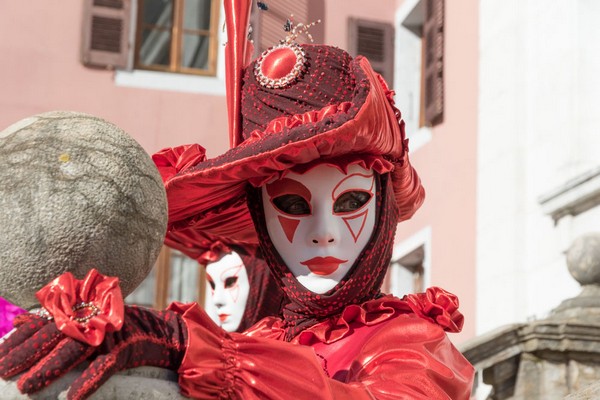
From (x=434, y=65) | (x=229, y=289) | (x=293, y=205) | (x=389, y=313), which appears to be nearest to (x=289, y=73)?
(x=293, y=205)

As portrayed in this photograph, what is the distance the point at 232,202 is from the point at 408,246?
985 centimetres

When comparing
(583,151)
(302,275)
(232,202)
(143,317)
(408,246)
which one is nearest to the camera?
(143,317)

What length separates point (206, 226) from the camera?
17.0 ft

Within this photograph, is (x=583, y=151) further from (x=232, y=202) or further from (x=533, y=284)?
(x=232, y=202)

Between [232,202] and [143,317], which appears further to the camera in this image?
[232,202]

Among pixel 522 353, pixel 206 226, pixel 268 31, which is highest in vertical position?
pixel 268 31

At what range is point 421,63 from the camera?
16.0 m

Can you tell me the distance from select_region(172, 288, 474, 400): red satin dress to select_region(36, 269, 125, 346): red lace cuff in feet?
0.81

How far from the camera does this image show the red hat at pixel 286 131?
450 centimetres

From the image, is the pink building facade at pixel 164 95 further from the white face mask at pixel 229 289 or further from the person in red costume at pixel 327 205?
the person in red costume at pixel 327 205

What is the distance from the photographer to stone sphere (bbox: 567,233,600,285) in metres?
7.72

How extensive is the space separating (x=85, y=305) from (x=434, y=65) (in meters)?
11.6

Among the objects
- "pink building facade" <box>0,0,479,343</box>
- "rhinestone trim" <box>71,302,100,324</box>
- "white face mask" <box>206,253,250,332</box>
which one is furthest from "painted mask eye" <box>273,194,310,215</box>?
"pink building facade" <box>0,0,479,343</box>

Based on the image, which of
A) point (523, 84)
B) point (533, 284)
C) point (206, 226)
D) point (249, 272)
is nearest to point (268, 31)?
point (523, 84)
